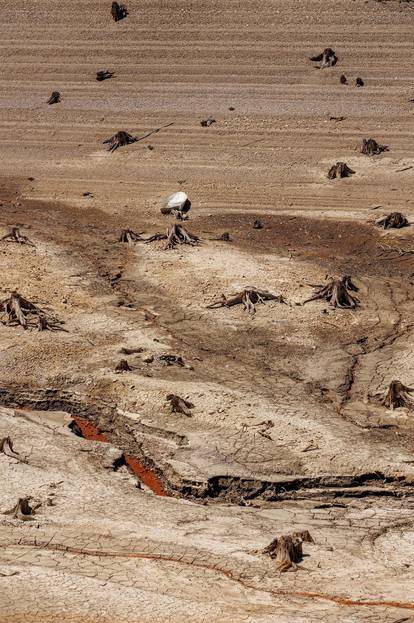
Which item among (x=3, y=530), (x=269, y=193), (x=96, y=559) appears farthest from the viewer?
(x=269, y=193)

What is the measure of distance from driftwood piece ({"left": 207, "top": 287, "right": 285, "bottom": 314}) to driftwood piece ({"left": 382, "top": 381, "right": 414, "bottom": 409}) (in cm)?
312

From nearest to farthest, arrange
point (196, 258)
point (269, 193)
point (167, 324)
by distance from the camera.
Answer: point (167, 324) → point (196, 258) → point (269, 193)

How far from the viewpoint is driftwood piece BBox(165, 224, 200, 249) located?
1925 cm

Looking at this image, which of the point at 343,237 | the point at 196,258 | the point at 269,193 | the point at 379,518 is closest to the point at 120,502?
the point at 379,518

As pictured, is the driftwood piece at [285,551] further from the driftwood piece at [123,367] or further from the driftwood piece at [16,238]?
the driftwood piece at [16,238]

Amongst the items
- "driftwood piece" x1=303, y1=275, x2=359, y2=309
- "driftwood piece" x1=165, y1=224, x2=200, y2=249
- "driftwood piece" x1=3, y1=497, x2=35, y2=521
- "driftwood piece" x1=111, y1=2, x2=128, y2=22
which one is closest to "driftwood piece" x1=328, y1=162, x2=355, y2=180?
"driftwood piece" x1=165, y1=224, x2=200, y2=249

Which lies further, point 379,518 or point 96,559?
point 379,518

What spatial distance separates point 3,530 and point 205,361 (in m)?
4.71

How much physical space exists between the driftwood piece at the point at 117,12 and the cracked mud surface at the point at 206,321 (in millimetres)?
169

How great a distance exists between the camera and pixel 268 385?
570 inches

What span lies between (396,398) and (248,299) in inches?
133

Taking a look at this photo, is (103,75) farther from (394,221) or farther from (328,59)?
(394,221)

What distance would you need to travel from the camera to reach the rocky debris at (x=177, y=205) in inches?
858

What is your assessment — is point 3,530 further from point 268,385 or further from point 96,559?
point 268,385
